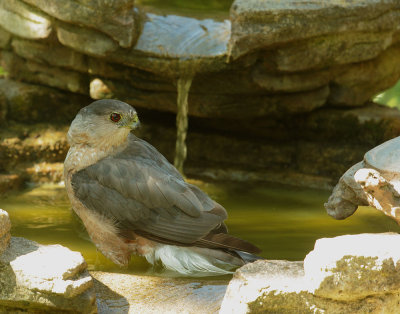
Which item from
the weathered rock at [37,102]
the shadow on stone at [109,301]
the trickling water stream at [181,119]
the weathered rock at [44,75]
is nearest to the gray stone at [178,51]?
the trickling water stream at [181,119]

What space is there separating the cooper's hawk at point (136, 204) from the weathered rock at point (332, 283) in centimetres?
89

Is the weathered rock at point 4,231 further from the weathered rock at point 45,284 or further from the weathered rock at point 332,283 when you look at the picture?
the weathered rock at point 332,283

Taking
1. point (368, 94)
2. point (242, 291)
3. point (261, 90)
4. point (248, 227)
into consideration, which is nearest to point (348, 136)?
point (368, 94)

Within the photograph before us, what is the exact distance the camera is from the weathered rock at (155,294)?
2.98m

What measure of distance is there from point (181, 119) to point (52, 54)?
4.63ft

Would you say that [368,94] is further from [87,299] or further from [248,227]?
[87,299]

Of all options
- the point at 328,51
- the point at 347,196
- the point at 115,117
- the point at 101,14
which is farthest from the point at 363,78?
the point at 115,117

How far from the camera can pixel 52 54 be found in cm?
604

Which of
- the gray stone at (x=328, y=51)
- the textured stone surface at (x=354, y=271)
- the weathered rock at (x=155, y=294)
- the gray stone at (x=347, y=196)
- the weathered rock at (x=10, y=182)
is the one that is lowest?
the weathered rock at (x=10, y=182)

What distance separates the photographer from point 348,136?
247 inches

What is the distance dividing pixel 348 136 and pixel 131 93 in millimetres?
2218

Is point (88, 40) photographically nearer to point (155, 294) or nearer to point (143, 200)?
point (143, 200)

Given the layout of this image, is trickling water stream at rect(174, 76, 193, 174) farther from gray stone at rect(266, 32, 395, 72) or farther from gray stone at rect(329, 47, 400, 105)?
gray stone at rect(329, 47, 400, 105)

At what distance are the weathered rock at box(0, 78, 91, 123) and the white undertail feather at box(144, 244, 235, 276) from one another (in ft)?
10.4
